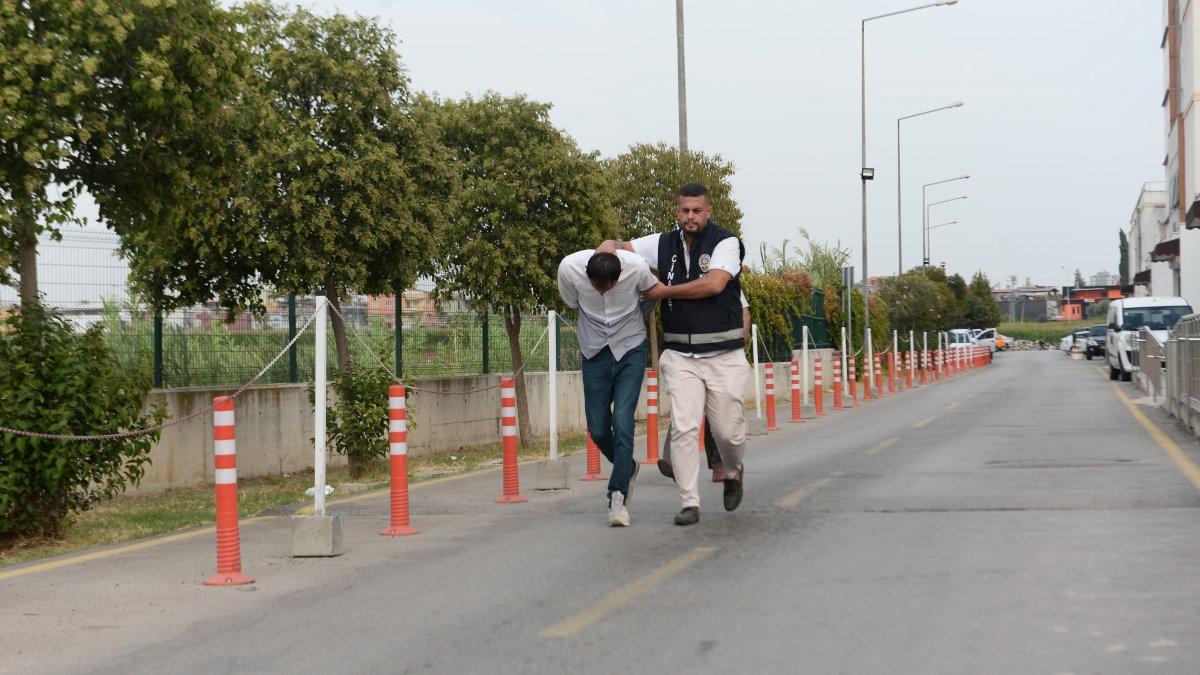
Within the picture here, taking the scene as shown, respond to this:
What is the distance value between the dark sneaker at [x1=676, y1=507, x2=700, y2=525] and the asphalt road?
0.10 m

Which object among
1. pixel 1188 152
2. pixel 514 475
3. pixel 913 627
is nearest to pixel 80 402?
pixel 514 475

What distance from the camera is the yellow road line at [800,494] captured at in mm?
10062

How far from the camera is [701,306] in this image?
8906 millimetres

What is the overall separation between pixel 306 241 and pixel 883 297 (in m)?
40.2

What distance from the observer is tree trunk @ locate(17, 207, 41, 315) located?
989cm

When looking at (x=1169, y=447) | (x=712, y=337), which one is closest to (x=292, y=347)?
(x=712, y=337)

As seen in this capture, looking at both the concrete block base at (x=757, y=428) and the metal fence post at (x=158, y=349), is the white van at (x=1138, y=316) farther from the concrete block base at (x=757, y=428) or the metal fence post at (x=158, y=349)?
the metal fence post at (x=158, y=349)

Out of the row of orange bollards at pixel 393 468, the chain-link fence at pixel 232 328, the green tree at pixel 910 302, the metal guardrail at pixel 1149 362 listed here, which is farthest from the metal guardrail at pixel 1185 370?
the green tree at pixel 910 302

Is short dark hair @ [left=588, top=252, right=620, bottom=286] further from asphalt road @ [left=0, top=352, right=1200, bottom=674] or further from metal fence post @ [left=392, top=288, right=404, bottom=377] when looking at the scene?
metal fence post @ [left=392, top=288, right=404, bottom=377]

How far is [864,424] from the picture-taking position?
21531 millimetres

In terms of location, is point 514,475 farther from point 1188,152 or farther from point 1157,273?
point 1157,273

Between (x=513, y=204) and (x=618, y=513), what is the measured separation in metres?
10.4

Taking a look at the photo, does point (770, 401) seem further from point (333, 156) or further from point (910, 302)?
point (910, 302)

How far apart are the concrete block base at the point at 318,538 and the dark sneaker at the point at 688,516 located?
219 cm
